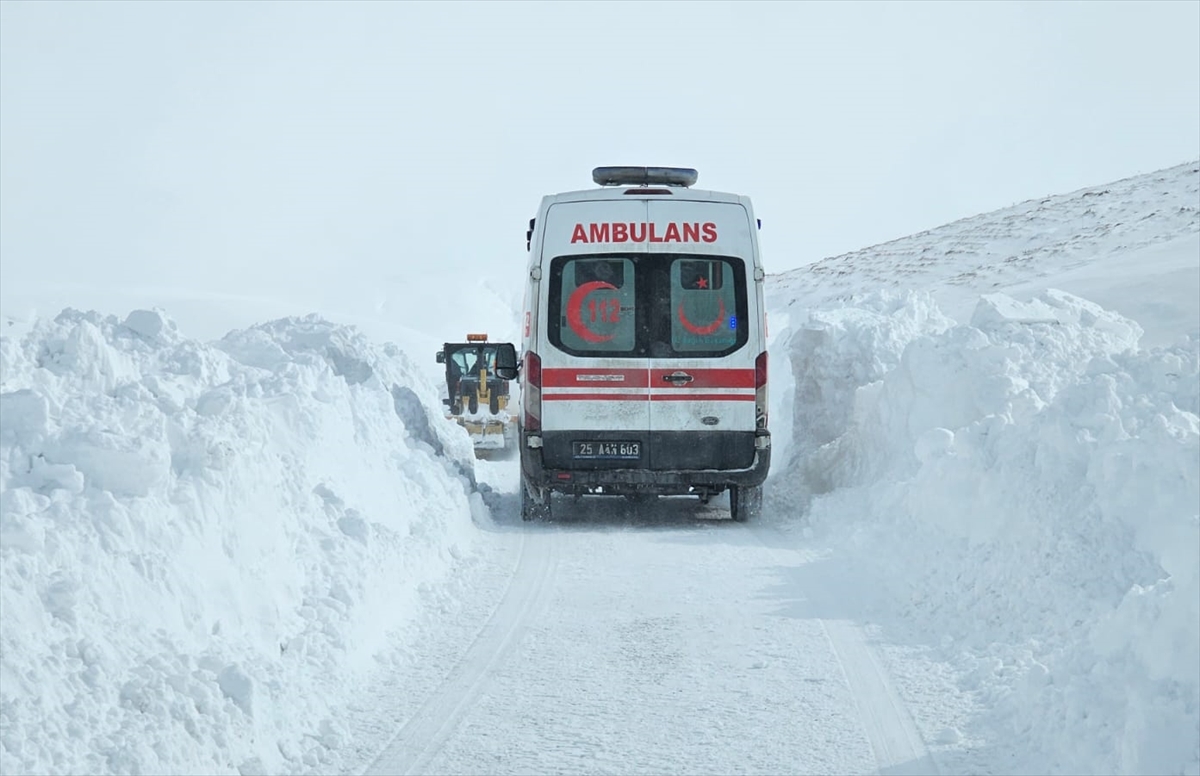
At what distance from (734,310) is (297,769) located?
708 cm

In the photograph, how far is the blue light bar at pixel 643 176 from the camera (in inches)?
482

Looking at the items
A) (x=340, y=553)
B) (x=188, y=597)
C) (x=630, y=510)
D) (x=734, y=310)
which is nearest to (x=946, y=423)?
(x=734, y=310)

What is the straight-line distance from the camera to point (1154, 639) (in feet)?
16.7

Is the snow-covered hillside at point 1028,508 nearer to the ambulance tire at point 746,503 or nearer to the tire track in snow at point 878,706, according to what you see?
the tire track in snow at point 878,706

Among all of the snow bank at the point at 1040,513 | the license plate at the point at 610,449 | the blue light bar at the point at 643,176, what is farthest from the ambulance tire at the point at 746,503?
the blue light bar at the point at 643,176

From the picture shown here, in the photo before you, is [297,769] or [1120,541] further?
[1120,541]

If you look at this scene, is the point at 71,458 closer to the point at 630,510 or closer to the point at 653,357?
the point at 653,357

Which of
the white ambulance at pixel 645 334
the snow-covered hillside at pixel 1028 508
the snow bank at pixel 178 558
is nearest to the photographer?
the snow bank at pixel 178 558

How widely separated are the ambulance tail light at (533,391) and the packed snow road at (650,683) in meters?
1.85

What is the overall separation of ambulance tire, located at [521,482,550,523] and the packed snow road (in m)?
2.36

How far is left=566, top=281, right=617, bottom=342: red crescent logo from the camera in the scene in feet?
37.4

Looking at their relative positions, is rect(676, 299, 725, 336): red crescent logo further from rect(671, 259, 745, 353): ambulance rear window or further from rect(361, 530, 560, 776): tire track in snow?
rect(361, 530, 560, 776): tire track in snow

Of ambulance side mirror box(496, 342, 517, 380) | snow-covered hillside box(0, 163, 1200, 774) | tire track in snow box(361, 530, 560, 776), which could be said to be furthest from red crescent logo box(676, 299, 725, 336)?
→ tire track in snow box(361, 530, 560, 776)

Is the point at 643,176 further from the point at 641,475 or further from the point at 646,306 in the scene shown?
the point at 641,475
